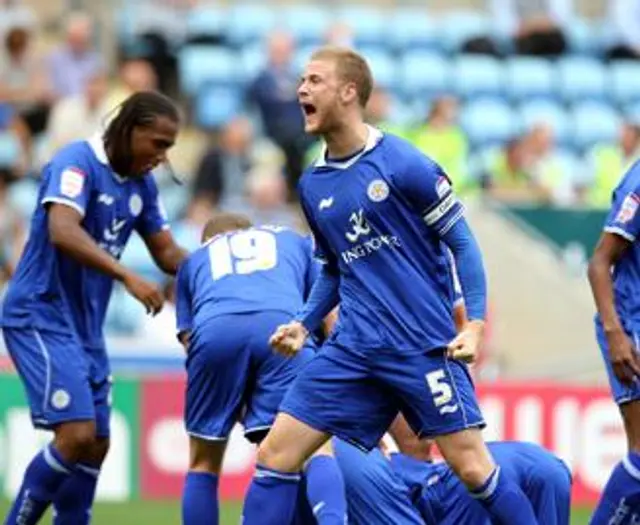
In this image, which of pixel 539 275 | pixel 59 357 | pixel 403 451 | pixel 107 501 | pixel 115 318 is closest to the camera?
pixel 403 451

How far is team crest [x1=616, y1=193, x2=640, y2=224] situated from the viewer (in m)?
9.95

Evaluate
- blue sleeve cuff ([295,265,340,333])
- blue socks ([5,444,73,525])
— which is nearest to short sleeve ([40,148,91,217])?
blue socks ([5,444,73,525])

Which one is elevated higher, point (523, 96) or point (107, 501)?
point (523, 96)

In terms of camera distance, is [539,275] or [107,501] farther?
[539,275]

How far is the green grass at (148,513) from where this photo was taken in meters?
13.1

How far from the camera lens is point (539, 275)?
1766cm

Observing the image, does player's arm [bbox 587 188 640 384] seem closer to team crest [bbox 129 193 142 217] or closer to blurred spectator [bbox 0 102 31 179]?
team crest [bbox 129 193 142 217]

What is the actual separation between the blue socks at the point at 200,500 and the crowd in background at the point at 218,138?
6061 mm

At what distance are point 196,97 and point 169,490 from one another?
577 cm

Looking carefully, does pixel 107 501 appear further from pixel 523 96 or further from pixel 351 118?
pixel 523 96

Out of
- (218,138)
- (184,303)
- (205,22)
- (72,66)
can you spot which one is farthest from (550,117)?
(184,303)

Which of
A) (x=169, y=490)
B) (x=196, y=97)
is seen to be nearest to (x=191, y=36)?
(x=196, y=97)

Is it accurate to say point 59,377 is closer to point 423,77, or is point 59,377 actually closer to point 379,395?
point 379,395

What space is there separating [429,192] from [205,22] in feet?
37.3
